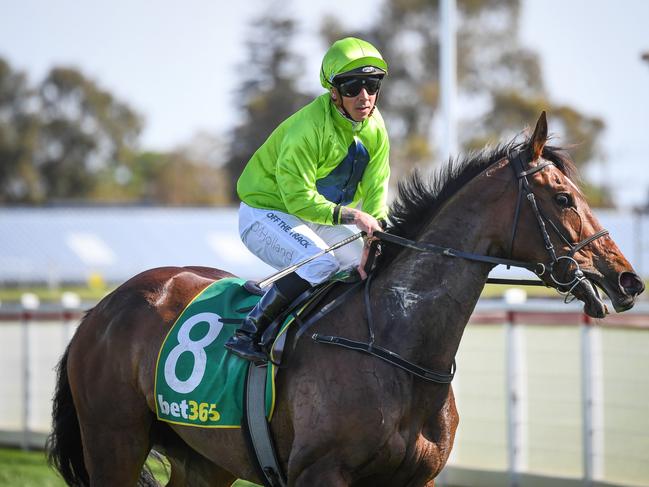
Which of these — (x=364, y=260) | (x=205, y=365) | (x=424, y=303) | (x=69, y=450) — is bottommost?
(x=69, y=450)

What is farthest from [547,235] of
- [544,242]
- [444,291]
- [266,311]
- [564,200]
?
[266,311]

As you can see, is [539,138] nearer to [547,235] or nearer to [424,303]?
[547,235]

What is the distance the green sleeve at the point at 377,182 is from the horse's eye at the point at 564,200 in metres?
0.95

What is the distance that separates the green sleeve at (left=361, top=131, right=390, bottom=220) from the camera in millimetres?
4750

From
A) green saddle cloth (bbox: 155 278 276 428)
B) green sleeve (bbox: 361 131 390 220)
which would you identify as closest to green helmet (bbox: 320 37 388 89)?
green sleeve (bbox: 361 131 390 220)

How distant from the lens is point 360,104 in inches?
174

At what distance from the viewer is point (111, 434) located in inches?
197

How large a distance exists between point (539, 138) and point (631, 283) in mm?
709

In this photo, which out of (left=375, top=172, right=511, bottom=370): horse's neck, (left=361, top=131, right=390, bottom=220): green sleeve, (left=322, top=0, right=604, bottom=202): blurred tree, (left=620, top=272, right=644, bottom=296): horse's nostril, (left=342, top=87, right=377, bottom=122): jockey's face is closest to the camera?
(left=620, top=272, right=644, bottom=296): horse's nostril

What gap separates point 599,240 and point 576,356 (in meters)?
3.54

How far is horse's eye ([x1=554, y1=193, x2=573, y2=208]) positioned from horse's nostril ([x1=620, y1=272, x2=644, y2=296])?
357 millimetres

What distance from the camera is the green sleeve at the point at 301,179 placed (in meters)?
4.34

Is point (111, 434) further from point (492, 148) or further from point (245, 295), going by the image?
point (492, 148)

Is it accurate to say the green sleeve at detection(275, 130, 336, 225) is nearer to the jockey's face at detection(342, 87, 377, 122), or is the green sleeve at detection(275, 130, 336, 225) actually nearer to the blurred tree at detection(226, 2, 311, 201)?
the jockey's face at detection(342, 87, 377, 122)
